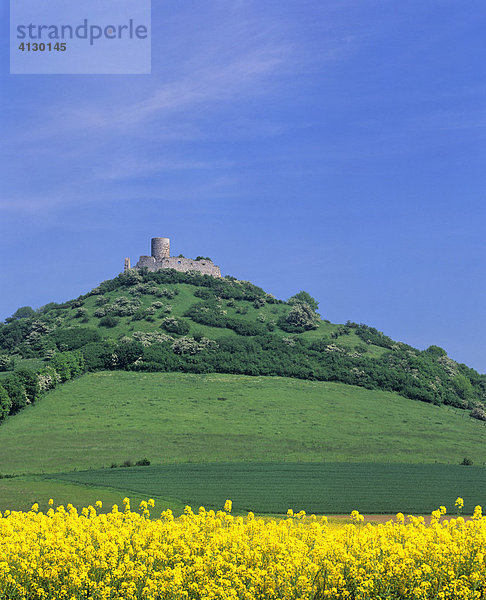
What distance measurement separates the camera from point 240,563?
20234 mm

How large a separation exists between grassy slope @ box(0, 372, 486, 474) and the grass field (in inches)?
321

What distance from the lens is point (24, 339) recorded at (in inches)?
6403

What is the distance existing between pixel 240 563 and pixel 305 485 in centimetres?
4672

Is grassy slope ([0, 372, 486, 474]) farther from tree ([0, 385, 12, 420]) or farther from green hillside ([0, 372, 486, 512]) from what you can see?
tree ([0, 385, 12, 420])

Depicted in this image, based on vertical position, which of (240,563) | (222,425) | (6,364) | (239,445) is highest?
(6,364)

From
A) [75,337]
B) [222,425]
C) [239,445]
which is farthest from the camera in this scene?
[75,337]

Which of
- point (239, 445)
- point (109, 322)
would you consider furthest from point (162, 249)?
point (239, 445)

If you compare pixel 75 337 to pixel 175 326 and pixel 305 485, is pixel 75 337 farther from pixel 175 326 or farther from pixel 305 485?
pixel 305 485

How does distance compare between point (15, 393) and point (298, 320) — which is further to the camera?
point (298, 320)

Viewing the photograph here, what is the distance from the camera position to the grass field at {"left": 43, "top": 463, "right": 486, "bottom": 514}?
5644cm

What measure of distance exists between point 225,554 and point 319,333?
14729 centimetres

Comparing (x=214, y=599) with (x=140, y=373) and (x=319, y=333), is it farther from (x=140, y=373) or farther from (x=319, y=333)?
(x=319, y=333)

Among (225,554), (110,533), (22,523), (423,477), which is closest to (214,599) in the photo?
(225,554)

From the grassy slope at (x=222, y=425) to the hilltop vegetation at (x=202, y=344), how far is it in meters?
4.43
